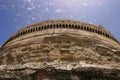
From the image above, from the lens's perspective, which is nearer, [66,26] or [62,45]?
[62,45]

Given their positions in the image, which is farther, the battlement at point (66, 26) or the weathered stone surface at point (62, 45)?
the battlement at point (66, 26)

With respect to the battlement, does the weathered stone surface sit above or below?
below

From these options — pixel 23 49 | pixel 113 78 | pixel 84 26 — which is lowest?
pixel 113 78

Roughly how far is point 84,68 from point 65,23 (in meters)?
10.4

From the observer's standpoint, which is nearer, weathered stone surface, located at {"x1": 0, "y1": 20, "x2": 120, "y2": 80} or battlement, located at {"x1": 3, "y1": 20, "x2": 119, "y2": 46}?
weathered stone surface, located at {"x1": 0, "y1": 20, "x2": 120, "y2": 80}

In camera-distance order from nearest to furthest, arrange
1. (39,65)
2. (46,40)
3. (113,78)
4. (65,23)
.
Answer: (113,78) → (39,65) → (46,40) → (65,23)

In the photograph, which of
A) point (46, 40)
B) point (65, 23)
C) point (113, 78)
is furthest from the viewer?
point (65, 23)

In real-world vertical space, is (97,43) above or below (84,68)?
above

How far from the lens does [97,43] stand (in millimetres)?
12602

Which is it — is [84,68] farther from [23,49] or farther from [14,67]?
[23,49]

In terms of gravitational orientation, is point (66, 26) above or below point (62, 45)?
above

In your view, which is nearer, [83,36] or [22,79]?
[22,79]

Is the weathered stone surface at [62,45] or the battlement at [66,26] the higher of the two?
the battlement at [66,26]

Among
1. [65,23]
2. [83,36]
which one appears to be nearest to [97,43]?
[83,36]
